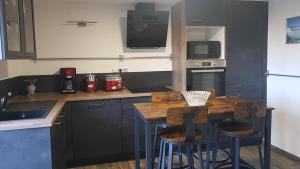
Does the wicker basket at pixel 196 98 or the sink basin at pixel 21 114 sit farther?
the wicker basket at pixel 196 98

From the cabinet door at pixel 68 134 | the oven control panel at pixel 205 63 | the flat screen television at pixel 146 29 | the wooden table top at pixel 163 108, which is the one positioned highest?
the flat screen television at pixel 146 29

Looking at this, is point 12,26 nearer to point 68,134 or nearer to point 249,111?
point 68,134

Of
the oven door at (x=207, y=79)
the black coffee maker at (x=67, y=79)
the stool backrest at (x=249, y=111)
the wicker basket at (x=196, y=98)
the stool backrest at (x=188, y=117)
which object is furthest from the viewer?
the oven door at (x=207, y=79)

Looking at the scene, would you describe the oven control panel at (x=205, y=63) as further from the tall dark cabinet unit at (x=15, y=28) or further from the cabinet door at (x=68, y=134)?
the tall dark cabinet unit at (x=15, y=28)

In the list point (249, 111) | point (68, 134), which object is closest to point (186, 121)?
point (249, 111)

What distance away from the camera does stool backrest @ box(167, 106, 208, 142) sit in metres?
2.12

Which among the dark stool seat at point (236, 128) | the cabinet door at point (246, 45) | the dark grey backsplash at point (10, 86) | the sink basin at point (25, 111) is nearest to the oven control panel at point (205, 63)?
the cabinet door at point (246, 45)

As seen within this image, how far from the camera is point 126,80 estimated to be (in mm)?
3775

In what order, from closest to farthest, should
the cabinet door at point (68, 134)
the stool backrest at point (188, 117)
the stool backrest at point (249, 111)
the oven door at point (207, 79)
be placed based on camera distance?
the stool backrest at point (188, 117), the stool backrest at point (249, 111), the cabinet door at point (68, 134), the oven door at point (207, 79)

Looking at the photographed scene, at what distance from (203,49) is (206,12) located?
502 millimetres

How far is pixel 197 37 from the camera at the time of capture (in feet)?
12.9

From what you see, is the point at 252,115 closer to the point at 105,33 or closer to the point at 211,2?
the point at 211,2

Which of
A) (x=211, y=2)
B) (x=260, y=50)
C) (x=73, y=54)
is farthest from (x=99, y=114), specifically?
(x=260, y=50)

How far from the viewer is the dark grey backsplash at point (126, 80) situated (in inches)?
136
